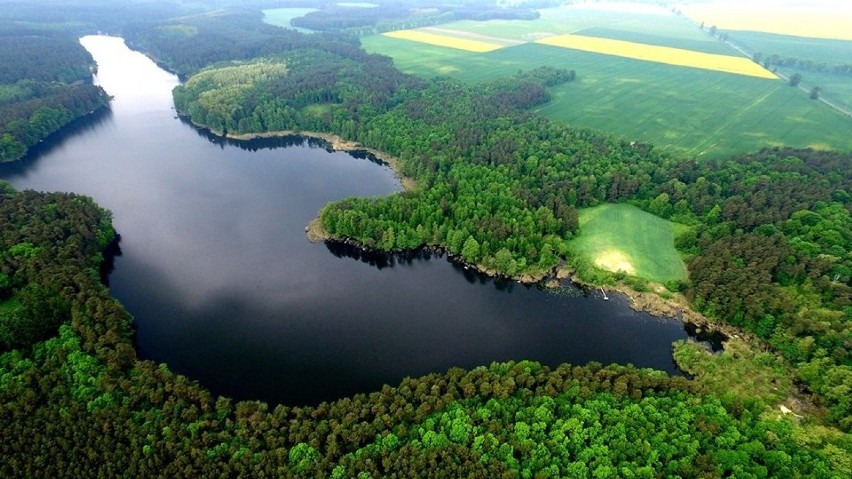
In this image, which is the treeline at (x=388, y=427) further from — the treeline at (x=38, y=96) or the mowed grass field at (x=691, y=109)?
the treeline at (x=38, y=96)

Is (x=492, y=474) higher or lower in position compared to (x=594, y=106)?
lower

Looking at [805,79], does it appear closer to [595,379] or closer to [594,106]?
[594,106]

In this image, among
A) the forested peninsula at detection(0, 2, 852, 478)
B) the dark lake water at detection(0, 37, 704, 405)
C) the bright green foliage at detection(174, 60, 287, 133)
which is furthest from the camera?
the bright green foliage at detection(174, 60, 287, 133)

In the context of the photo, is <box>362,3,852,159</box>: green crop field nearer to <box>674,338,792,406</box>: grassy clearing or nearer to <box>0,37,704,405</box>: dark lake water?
<box>674,338,792,406</box>: grassy clearing

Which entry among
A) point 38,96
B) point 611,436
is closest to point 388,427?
point 611,436

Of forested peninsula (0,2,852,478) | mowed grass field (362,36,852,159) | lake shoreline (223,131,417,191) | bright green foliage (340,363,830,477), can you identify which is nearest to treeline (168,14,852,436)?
forested peninsula (0,2,852,478)

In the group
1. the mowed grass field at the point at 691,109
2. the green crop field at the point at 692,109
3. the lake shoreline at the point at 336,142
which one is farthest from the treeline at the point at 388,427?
the green crop field at the point at 692,109

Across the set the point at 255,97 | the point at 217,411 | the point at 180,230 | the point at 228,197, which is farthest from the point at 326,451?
the point at 255,97
